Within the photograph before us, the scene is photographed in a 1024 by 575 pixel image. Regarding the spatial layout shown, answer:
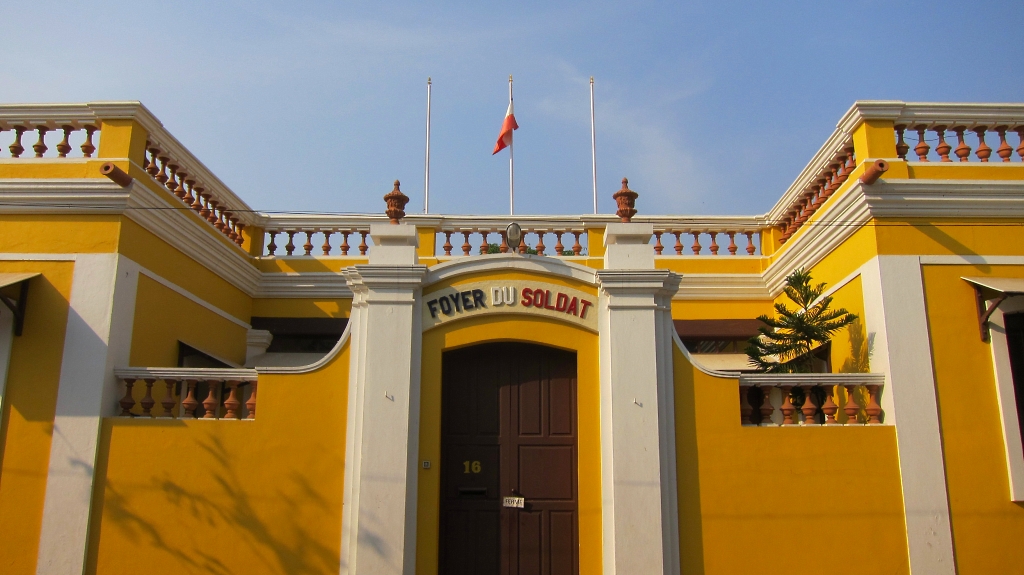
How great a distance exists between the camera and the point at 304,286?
458 inches

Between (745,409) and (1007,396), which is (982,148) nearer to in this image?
(1007,396)

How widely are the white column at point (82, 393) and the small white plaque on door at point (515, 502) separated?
13.4 feet

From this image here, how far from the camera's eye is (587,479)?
25.8ft

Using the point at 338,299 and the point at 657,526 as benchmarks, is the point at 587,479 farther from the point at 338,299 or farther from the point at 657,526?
the point at 338,299

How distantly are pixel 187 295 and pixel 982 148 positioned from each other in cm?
937

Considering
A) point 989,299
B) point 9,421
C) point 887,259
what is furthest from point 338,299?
point 989,299

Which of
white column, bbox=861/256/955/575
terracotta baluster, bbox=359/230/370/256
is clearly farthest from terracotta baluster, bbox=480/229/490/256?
white column, bbox=861/256/955/575

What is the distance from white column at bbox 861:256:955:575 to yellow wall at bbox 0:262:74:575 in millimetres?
Answer: 8393

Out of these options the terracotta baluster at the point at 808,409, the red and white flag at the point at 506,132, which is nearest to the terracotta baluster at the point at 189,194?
the red and white flag at the point at 506,132

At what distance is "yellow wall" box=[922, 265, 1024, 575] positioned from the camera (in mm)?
7723

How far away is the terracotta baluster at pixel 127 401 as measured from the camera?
8.18m

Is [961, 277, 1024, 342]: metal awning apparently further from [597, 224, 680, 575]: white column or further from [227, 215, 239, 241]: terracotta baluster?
[227, 215, 239, 241]: terracotta baluster

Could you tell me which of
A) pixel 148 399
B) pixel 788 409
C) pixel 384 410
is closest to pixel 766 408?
pixel 788 409

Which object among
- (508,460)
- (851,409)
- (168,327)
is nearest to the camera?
(851,409)
